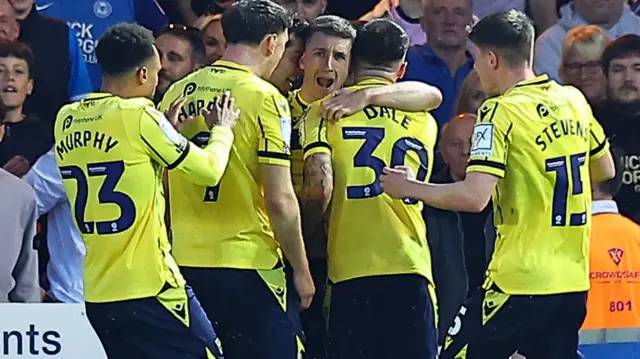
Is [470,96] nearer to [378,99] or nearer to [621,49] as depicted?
[621,49]

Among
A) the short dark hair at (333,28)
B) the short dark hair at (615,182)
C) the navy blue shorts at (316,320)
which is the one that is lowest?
the navy blue shorts at (316,320)

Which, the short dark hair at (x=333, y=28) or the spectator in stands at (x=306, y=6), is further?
the spectator in stands at (x=306, y=6)

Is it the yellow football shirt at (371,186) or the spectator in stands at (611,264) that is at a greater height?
the yellow football shirt at (371,186)

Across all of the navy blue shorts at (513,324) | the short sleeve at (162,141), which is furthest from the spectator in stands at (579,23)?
the short sleeve at (162,141)

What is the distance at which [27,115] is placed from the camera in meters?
6.82

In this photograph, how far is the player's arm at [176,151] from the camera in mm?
4836

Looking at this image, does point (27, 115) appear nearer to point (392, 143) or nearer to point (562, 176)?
point (392, 143)

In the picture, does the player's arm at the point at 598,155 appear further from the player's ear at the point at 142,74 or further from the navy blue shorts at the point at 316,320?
the player's ear at the point at 142,74

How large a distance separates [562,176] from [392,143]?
2.46ft

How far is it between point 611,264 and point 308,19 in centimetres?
222

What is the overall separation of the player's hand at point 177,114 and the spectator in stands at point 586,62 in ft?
9.57

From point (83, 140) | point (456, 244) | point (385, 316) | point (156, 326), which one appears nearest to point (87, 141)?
point (83, 140)

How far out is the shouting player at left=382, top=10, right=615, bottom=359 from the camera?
16.4 feet

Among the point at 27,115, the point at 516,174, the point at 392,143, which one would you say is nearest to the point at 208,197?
the point at 392,143
